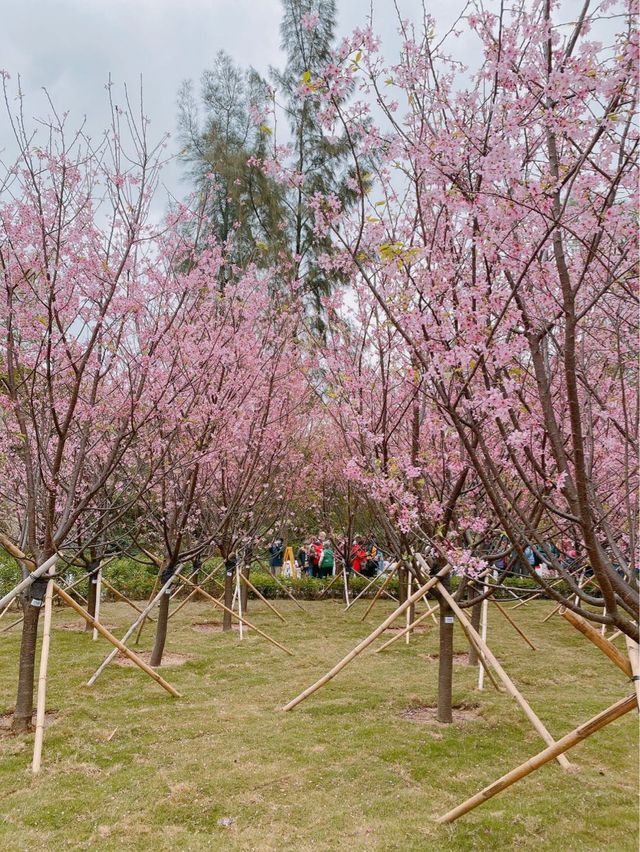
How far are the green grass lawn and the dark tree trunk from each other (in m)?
0.21

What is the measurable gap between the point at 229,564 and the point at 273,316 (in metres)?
4.55

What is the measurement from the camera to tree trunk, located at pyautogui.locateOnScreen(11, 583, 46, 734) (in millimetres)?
5395

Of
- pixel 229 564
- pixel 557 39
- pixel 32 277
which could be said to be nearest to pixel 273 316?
pixel 32 277

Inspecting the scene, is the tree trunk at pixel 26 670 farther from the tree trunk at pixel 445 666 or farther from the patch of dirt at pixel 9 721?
the tree trunk at pixel 445 666

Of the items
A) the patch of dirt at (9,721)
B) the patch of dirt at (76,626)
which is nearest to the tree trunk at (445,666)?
the patch of dirt at (9,721)

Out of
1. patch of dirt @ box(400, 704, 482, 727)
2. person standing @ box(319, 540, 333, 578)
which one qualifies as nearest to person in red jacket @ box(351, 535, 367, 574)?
person standing @ box(319, 540, 333, 578)

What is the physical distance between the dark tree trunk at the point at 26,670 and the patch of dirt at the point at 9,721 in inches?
4.5

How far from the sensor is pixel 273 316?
8.56m

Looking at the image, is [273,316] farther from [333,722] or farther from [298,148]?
[298,148]

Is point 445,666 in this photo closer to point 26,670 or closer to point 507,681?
point 507,681

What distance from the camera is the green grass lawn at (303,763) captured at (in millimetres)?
3828

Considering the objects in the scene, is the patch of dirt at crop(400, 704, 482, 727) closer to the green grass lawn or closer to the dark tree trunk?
the green grass lawn

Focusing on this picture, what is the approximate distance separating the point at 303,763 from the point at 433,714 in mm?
1842

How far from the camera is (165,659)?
27.7 feet
